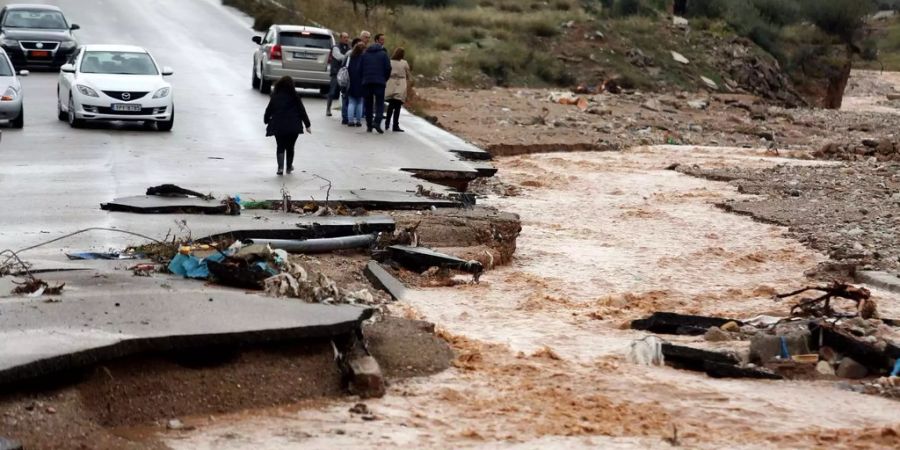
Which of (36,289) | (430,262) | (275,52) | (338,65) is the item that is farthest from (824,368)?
(275,52)

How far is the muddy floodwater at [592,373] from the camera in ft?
26.5

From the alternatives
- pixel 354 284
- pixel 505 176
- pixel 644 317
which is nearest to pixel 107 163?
pixel 505 176

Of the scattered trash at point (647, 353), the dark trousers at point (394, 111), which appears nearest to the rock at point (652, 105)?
the dark trousers at point (394, 111)

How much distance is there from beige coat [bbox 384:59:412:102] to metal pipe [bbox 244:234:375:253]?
40.0 feet

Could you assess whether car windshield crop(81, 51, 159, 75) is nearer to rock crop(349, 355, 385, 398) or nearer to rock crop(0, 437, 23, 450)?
rock crop(349, 355, 385, 398)

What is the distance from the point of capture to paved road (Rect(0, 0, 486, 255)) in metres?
15.3

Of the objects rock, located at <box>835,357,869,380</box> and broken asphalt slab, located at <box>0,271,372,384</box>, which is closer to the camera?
Answer: broken asphalt slab, located at <box>0,271,372,384</box>

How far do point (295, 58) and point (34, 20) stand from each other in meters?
10.1

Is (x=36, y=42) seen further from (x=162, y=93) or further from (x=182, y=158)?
(x=182, y=158)

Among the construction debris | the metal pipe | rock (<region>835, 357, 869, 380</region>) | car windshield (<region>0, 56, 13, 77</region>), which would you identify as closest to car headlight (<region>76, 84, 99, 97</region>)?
car windshield (<region>0, 56, 13, 77</region>)

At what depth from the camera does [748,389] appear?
947 cm

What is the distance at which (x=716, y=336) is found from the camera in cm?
1113

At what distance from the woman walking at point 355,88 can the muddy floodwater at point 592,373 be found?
23.9 feet

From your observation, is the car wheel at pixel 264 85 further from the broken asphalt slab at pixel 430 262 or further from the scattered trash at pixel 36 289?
the scattered trash at pixel 36 289
